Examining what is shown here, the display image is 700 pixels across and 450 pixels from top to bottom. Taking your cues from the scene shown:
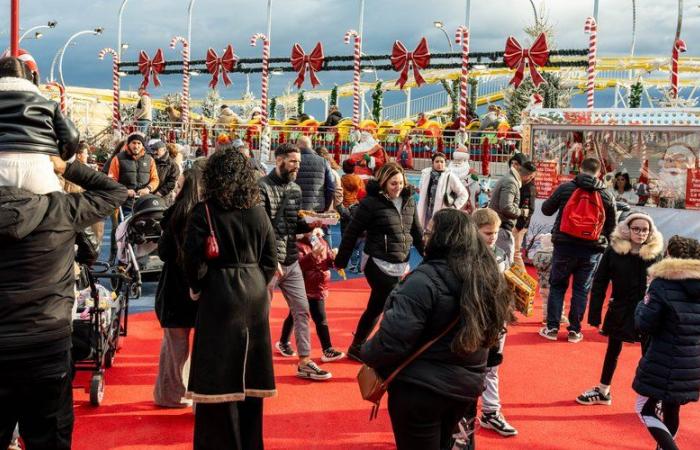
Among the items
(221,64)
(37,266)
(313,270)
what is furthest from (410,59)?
(37,266)

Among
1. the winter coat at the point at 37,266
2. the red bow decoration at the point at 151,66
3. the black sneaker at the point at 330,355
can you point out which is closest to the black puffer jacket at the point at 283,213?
the black sneaker at the point at 330,355

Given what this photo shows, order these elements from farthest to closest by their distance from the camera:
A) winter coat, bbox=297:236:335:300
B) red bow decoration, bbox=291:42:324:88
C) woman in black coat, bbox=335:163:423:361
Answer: red bow decoration, bbox=291:42:324:88
winter coat, bbox=297:236:335:300
woman in black coat, bbox=335:163:423:361

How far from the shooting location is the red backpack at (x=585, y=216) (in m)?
7.25

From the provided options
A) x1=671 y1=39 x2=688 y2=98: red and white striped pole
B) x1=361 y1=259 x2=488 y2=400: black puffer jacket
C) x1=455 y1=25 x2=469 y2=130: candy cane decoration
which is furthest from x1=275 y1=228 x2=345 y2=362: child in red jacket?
x1=455 y1=25 x2=469 y2=130: candy cane decoration

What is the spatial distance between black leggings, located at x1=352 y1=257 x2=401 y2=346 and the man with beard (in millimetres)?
532

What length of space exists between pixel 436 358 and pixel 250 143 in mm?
19366

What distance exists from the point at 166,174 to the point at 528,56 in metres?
9.69

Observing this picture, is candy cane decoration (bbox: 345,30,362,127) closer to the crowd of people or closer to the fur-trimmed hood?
the crowd of people

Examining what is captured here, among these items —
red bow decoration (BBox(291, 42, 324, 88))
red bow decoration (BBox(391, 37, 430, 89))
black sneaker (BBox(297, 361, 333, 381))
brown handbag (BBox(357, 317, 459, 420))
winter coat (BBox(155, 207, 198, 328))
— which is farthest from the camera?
red bow decoration (BBox(291, 42, 324, 88))

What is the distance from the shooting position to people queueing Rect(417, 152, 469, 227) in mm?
9414

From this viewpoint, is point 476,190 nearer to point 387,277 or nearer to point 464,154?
point 464,154

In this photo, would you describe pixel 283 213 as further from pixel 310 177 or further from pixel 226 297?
pixel 310 177

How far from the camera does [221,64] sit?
2500 cm

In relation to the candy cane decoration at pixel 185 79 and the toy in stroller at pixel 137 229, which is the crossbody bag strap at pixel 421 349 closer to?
the toy in stroller at pixel 137 229
